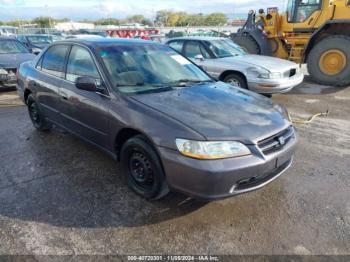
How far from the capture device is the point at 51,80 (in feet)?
13.9

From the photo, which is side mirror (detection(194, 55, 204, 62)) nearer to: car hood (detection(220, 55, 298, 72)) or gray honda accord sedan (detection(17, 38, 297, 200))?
car hood (detection(220, 55, 298, 72))

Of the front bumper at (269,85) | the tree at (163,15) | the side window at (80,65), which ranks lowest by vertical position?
the front bumper at (269,85)

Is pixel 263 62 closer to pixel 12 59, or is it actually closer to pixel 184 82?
pixel 184 82

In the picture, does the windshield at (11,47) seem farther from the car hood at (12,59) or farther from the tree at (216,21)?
the tree at (216,21)

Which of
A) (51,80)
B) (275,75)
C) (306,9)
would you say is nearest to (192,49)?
(275,75)

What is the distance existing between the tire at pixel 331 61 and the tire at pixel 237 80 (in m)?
3.51

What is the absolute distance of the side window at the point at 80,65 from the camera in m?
3.51

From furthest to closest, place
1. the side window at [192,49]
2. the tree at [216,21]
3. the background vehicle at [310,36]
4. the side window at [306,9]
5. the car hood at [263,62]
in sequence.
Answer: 1. the tree at [216,21]
2. the side window at [306,9]
3. the background vehicle at [310,36]
4. the side window at [192,49]
5. the car hood at [263,62]

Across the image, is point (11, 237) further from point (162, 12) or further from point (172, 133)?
point (162, 12)

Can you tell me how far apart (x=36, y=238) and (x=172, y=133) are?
4.84 feet

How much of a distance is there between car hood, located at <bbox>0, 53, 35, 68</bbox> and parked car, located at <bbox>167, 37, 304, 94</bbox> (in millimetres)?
4215

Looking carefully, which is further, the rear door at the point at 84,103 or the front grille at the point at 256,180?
the rear door at the point at 84,103

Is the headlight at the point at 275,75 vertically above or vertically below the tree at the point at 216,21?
below

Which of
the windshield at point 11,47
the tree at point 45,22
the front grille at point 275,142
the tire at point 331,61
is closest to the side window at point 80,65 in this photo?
the front grille at point 275,142
